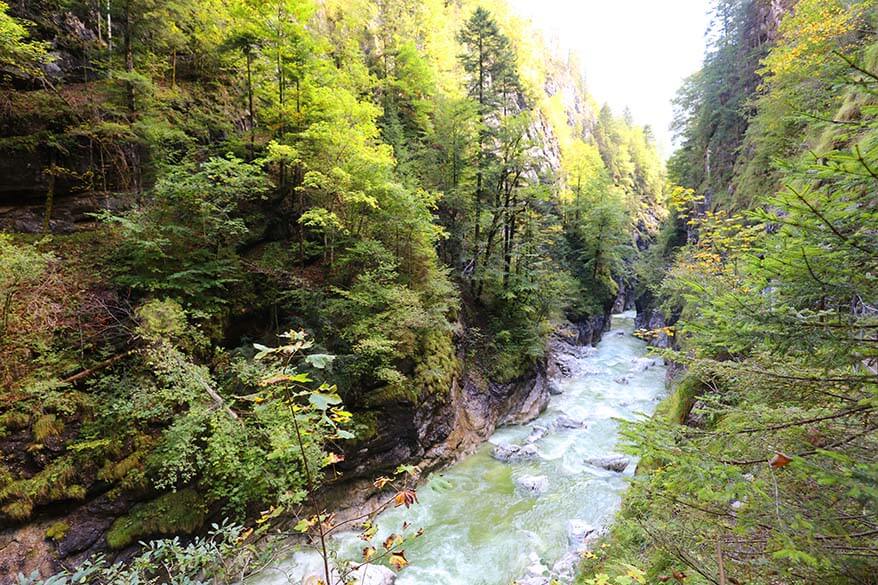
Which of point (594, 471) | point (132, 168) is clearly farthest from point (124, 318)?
point (594, 471)

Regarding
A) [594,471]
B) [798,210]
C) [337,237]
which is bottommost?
[594,471]

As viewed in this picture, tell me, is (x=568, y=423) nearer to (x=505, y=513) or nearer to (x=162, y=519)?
(x=505, y=513)

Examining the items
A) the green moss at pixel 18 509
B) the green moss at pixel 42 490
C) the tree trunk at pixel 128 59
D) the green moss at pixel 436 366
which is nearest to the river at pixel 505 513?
the green moss at pixel 436 366

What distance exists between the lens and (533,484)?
950cm

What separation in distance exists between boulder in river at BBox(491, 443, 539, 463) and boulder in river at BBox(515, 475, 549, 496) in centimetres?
110

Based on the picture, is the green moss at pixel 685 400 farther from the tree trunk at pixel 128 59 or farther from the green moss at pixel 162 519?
the tree trunk at pixel 128 59

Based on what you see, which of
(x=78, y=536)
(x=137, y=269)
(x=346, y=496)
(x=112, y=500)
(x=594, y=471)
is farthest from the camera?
(x=594, y=471)

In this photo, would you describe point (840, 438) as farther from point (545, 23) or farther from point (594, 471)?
point (545, 23)

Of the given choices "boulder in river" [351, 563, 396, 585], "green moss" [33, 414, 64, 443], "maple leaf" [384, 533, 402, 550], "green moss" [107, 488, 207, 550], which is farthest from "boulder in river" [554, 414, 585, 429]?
"green moss" [33, 414, 64, 443]

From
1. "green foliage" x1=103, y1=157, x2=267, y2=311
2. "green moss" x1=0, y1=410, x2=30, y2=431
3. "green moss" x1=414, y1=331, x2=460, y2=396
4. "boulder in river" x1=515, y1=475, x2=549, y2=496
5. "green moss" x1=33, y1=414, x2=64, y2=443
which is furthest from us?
"green moss" x1=414, y1=331, x2=460, y2=396

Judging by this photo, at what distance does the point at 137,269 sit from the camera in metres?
7.32

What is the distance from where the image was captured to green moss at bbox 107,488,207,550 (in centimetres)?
575

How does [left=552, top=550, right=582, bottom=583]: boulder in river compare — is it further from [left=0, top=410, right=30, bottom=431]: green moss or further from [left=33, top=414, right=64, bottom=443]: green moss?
[left=0, top=410, right=30, bottom=431]: green moss

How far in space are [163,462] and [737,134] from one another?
2710 centimetres
